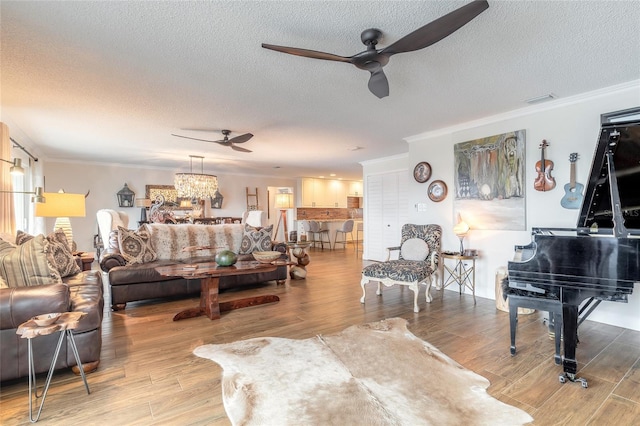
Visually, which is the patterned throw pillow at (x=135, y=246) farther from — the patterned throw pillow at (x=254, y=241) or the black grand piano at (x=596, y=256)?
the black grand piano at (x=596, y=256)

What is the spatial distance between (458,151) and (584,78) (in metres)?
1.72

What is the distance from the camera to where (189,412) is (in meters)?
1.77

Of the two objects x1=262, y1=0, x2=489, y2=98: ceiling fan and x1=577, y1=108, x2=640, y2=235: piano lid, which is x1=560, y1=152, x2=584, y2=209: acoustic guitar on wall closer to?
x1=577, y1=108, x2=640, y2=235: piano lid

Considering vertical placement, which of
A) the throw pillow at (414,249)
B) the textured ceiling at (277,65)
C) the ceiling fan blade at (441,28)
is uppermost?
the textured ceiling at (277,65)

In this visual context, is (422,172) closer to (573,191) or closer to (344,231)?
(573,191)

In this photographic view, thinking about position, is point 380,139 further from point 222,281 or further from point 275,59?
point 222,281

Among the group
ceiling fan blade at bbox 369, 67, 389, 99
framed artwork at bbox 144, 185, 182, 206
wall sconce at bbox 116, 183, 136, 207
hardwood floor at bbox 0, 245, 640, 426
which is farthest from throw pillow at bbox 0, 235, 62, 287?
framed artwork at bbox 144, 185, 182, 206

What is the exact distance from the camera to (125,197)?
309 inches

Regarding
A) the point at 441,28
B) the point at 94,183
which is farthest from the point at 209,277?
the point at 94,183

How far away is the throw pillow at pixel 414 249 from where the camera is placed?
172 inches

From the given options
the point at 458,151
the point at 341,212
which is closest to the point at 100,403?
the point at 458,151

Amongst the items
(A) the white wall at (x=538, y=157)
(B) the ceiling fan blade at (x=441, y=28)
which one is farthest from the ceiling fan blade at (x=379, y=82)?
(A) the white wall at (x=538, y=157)

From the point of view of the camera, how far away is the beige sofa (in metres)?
3.79

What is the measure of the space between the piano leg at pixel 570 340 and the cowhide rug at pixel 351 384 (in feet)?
1.92
